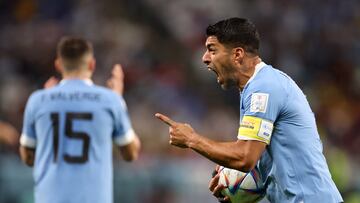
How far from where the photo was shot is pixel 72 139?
5773mm

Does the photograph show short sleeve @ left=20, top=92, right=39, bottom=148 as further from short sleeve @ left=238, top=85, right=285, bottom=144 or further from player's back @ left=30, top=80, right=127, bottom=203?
short sleeve @ left=238, top=85, right=285, bottom=144

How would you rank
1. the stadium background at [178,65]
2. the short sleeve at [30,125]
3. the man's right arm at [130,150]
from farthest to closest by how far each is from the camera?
the stadium background at [178,65] → the man's right arm at [130,150] → the short sleeve at [30,125]

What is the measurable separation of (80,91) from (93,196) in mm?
753

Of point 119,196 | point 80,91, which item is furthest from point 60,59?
point 119,196

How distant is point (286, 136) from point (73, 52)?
82.7 inches

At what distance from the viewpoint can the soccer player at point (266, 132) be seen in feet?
14.3

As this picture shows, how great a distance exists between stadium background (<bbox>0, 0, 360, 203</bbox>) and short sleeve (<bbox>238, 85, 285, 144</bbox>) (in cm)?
567

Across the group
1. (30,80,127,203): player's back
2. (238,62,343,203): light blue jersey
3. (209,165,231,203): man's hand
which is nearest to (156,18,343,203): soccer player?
(238,62,343,203): light blue jersey

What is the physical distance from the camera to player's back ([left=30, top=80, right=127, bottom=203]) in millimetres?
5754

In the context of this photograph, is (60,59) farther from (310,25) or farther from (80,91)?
(310,25)

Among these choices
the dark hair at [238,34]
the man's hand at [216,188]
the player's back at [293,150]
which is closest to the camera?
the player's back at [293,150]

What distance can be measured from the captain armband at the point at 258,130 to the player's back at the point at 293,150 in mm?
62

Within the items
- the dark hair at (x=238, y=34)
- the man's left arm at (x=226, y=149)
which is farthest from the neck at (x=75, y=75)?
the man's left arm at (x=226, y=149)

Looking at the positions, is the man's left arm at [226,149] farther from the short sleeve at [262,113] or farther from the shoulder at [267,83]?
the shoulder at [267,83]
